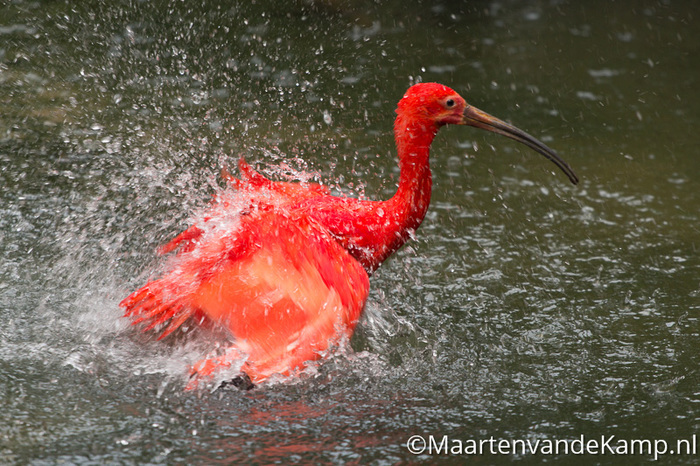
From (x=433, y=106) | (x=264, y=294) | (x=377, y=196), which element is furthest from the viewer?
(x=377, y=196)

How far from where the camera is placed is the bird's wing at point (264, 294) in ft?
10.4

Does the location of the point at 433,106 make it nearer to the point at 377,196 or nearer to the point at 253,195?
the point at 253,195

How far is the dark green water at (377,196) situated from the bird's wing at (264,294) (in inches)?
5.9

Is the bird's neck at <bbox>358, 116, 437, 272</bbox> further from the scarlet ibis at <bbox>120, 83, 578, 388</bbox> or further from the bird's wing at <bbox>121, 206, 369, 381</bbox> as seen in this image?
the bird's wing at <bbox>121, 206, 369, 381</bbox>

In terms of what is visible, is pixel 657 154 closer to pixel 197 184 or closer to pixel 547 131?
pixel 547 131

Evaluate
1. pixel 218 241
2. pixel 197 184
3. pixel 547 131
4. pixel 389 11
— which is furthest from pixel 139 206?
pixel 389 11

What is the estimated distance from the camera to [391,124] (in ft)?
19.8

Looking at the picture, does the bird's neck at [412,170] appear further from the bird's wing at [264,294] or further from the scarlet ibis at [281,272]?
the bird's wing at [264,294]

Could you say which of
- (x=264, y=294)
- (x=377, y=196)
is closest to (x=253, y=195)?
(x=264, y=294)

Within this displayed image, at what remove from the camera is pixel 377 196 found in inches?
199

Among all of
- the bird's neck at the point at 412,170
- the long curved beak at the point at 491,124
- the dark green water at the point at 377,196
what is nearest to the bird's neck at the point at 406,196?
the bird's neck at the point at 412,170

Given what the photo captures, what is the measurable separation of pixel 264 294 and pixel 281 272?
0.10 metres

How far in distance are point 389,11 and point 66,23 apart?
2712 mm

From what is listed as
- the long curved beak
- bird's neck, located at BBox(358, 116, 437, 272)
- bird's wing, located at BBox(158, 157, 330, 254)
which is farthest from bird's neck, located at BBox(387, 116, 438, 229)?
bird's wing, located at BBox(158, 157, 330, 254)
